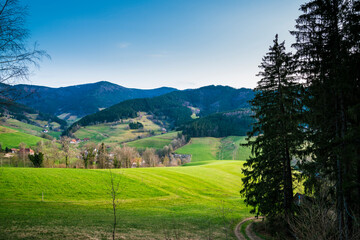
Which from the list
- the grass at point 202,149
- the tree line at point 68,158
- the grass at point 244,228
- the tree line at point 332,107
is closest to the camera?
the tree line at point 332,107

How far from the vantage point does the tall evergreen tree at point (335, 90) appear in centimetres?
988

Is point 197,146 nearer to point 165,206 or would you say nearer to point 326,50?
point 165,206

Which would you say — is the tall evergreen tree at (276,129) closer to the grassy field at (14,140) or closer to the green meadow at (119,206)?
the green meadow at (119,206)

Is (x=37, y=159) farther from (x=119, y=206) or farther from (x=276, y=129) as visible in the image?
(x=276, y=129)

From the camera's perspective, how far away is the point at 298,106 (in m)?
16.4

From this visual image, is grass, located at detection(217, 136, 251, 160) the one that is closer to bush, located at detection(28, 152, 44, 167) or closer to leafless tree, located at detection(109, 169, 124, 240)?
leafless tree, located at detection(109, 169, 124, 240)

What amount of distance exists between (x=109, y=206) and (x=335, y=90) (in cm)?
2934

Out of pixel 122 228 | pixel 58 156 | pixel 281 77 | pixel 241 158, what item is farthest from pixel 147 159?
pixel 281 77

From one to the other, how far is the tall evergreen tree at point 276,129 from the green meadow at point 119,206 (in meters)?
5.57

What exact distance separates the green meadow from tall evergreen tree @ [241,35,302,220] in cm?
557

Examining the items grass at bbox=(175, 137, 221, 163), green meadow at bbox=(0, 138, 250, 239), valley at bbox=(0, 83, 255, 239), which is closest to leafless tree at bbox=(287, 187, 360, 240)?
green meadow at bbox=(0, 138, 250, 239)

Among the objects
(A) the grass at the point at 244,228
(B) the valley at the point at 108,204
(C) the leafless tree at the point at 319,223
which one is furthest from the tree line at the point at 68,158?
(C) the leafless tree at the point at 319,223

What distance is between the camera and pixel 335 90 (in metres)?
10.5

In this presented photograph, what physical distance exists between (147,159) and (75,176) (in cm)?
6091
